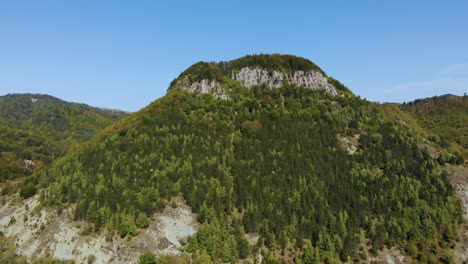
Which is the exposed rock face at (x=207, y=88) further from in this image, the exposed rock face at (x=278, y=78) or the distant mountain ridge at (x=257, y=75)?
the exposed rock face at (x=278, y=78)

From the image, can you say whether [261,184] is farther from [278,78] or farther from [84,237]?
[278,78]

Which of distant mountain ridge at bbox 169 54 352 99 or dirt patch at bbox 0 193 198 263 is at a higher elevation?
distant mountain ridge at bbox 169 54 352 99

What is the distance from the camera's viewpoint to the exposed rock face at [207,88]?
510ft

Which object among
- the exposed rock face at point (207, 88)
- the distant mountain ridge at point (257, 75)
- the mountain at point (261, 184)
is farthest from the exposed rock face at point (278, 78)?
the mountain at point (261, 184)

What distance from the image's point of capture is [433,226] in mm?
104625

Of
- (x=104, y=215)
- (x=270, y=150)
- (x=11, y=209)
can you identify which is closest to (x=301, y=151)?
(x=270, y=150)

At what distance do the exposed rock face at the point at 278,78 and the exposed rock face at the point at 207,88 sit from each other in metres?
17.4

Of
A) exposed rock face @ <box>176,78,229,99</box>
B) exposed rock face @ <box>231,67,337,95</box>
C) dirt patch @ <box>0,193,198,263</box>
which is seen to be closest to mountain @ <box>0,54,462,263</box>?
dirt patch @ <box>0,193,198,263</box>

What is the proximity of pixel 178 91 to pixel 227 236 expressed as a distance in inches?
3349

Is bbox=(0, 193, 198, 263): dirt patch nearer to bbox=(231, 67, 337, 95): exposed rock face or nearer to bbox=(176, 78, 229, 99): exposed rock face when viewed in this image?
bbox=(176, 78, 229, 99): exposed rock face

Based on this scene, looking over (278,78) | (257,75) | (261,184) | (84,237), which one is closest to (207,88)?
(257,75)

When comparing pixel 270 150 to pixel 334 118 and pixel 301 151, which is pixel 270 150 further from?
pixel 334 118

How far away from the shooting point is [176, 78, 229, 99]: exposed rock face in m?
155

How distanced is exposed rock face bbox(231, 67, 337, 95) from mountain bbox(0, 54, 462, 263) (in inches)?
732
